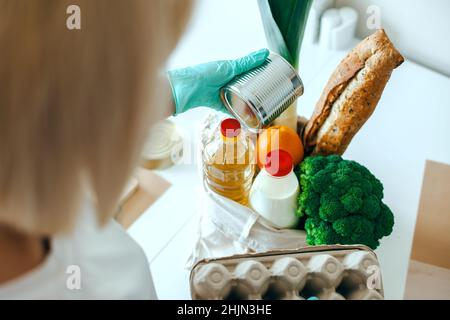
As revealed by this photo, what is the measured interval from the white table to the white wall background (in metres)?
0.03

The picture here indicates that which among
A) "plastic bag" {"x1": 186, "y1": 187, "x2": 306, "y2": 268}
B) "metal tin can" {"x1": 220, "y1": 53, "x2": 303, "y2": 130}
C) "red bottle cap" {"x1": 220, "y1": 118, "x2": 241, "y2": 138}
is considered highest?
"metal tin can" {"x1": 220, "y1": 53, "x2": 303, "y2": 130}

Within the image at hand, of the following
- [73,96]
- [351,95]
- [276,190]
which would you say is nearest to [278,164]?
[276,190]

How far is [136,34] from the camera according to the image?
374 mm

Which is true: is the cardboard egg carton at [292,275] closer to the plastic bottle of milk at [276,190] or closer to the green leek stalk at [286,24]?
the plastic bottle of milk at [276,190]

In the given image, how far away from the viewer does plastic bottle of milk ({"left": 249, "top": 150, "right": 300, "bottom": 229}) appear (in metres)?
0.78

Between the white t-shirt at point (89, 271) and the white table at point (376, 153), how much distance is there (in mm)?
281

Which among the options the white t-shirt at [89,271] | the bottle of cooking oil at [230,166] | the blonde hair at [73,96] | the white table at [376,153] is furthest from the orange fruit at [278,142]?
the blonde hair at [73,96]

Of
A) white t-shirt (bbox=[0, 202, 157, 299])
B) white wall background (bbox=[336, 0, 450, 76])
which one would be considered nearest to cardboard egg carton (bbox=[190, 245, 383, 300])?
white t-shirt (bbox=[0, 202, 157, 299])

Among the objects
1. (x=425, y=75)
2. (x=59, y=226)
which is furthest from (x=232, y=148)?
(x=425, y=75)

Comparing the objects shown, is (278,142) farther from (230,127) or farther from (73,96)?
(73,96)

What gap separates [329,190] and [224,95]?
21 centimetres

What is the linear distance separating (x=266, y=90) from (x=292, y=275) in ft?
0.83

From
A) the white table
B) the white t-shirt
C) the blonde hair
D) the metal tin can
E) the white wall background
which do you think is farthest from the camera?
the white wall background

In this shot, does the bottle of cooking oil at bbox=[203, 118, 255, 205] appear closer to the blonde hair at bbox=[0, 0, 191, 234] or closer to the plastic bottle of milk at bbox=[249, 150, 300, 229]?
the plastic bottle of milk at bbox=[249, 150, 300, 229]
